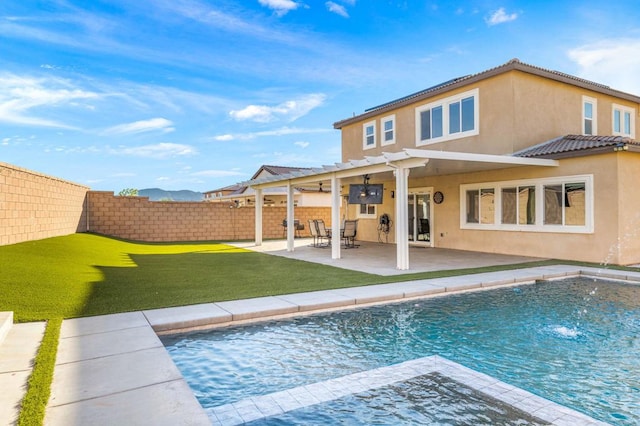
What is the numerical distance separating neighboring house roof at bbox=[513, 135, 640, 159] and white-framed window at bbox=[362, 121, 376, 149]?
688 centimetres

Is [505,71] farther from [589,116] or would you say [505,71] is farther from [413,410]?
[413,410]

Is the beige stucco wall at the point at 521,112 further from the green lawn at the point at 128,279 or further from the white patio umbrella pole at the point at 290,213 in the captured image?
the white patio umbrella pole at the point at 290,213

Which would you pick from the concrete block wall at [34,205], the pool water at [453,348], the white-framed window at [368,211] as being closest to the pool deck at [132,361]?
the pool water at [453,348]

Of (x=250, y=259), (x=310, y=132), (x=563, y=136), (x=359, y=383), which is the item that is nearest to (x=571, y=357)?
(x=359, y=383)

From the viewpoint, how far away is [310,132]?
27.1 m

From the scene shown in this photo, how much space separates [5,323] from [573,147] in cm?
1247

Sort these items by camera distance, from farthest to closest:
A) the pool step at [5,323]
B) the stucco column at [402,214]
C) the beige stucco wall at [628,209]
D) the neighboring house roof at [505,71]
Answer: the neighboring house roof at [505,71], the beige stucco wall at [628,209], the stucco column at [402,214], the pool step at [5,323]

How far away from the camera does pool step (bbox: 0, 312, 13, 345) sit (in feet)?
13.8

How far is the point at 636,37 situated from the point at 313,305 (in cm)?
1482

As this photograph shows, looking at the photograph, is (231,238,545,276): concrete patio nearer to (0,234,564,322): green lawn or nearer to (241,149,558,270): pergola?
(241,149,558,270): pergola

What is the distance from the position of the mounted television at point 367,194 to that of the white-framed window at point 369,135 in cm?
579

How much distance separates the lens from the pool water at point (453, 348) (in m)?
3.44

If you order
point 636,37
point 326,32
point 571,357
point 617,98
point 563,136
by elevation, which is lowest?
point 571,357

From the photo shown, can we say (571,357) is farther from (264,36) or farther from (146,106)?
(146,106)
